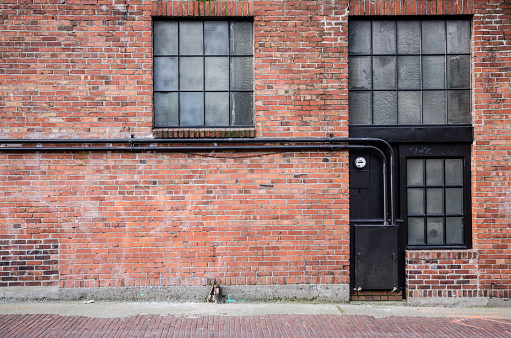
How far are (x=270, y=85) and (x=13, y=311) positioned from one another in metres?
5.08

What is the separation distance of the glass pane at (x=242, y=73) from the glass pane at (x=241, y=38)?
0.13 m

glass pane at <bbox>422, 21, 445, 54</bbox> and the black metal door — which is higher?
glass pane at <bbox>422, 21, 445, 54</bbox>

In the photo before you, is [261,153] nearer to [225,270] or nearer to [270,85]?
[270,85]

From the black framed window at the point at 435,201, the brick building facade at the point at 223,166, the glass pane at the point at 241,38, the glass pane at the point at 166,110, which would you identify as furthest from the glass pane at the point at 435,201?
the glass pane at the point at 166,110

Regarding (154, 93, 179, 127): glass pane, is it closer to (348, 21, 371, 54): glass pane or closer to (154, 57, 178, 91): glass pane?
(154, 57, 178, 91): glass pane

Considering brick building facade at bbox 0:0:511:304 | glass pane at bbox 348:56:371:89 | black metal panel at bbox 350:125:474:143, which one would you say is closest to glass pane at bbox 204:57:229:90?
brick building facade at bbox 0:0:511:304

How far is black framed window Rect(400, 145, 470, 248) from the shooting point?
6.08 metres

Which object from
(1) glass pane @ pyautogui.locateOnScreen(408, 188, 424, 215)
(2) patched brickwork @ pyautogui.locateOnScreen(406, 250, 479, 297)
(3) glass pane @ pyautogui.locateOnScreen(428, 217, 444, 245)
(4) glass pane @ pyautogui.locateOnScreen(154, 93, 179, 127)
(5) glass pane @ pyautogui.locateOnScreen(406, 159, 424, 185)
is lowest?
(2) patched brickwork @ pyautogui.locateOnScreen(406, 250, 479, 297)

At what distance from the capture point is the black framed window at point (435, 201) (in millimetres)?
6082

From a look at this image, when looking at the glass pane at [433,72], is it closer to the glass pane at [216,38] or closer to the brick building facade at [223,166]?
the brick building facade at [223,166]

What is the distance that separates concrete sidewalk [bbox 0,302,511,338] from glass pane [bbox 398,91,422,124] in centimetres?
295

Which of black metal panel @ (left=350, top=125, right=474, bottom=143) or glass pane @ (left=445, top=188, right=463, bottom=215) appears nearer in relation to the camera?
black metal panel @ (left=350, top=125, right=474, bottom=143)

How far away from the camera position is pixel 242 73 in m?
6.10

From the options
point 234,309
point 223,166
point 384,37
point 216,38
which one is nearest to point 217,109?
point 223,166
